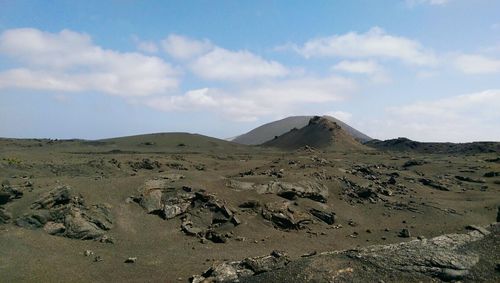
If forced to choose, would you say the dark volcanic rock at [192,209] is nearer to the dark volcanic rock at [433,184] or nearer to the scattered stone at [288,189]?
the scattered stone at [288,189]

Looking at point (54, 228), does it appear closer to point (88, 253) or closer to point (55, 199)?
point (55, 199)

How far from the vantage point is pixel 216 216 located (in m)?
23.9

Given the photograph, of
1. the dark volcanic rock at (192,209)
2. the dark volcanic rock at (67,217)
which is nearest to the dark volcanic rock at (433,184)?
the dark volcanic rock at (192,209)

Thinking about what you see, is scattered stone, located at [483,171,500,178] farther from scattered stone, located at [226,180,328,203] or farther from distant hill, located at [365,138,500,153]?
distant hill, located at [365,138,500,153]

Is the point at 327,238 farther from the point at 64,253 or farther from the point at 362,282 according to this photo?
the point at 64,253

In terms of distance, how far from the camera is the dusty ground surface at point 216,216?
18.0m

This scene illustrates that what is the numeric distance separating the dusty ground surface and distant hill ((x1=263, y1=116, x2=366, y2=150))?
39.9m

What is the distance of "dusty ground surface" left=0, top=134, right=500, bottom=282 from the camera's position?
18.0 meters

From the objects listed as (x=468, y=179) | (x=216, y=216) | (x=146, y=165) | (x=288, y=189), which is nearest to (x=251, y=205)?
(x=216, y=216)

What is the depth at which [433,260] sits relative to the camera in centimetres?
1495

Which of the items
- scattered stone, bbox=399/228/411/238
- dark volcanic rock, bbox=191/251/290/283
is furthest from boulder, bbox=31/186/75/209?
scattered stone, bbox=399/228/411/238

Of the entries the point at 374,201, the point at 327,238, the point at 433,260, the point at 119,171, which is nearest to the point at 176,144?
the point at 119,171

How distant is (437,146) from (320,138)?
28.0m

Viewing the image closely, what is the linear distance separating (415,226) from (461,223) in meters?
3.21
